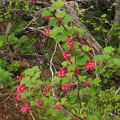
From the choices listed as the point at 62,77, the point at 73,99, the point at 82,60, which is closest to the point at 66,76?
the point at 62,77

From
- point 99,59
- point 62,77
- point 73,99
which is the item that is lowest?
point 73,99

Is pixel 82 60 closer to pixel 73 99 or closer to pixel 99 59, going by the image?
pixel 99 59

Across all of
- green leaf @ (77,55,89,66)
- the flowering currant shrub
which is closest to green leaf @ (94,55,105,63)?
the flowering currant shrub

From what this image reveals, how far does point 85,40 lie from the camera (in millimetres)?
5062

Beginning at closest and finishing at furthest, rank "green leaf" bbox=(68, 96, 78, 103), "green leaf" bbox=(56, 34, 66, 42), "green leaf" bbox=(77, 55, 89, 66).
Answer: "green leaf" bbox=(56, 34, 66, 42) < "green leaf" bbox=(77, 55, 89, 66) < "green leaf" bbox=(68, 96, 78, 103)

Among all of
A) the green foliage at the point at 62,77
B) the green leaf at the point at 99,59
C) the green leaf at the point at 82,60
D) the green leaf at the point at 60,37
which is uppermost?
the green leaf at the point at 60,37

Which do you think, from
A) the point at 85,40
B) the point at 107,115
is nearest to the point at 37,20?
the point at 85,40

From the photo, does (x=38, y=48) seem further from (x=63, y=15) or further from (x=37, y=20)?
(x=63, y=15)

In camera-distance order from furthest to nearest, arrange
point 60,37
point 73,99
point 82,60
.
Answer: point 73,99 < point 82,60 < point 60,37

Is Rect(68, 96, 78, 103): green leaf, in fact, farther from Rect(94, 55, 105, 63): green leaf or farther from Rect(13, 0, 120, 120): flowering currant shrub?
Rect(94, 55, 105, 63): green leaf

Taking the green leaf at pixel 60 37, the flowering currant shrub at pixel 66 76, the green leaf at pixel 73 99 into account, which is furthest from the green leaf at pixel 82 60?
the green leaf at pixel 73 99

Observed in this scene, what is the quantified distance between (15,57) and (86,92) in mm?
2794

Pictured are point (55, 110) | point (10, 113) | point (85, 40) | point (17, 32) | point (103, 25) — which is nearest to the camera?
point (55, 110)

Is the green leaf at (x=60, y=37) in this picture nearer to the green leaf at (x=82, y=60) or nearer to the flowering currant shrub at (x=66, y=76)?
the flowering currant shrub at (x=66, y=76)
